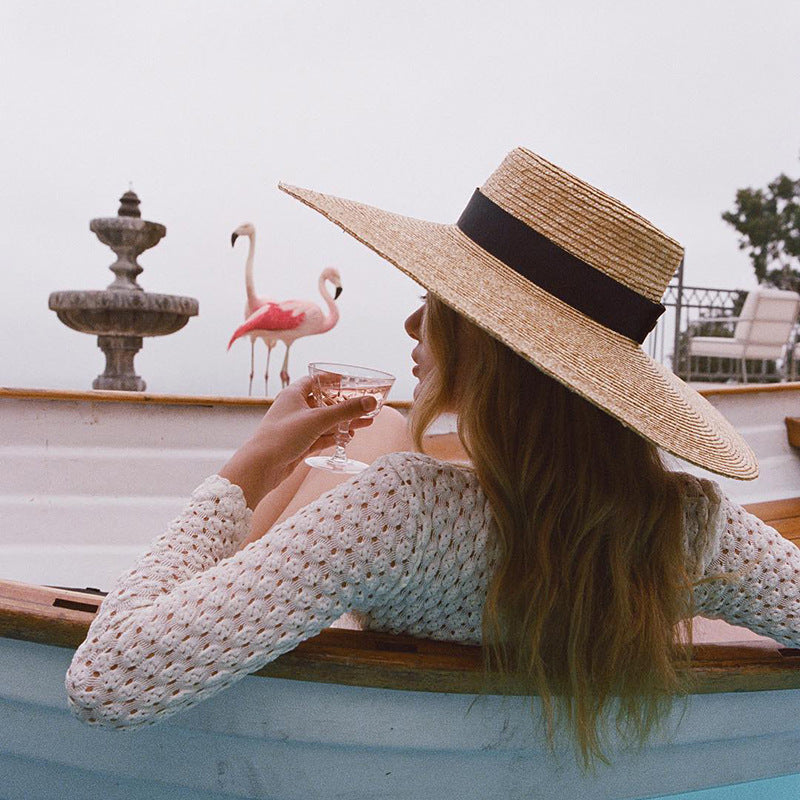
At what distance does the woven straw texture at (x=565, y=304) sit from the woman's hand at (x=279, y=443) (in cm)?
20

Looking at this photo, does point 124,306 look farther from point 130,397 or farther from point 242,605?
point 242,605

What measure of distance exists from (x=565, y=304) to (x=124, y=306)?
16.0ft

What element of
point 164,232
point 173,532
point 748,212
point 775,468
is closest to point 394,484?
point 173,532

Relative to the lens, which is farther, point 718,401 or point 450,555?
point 718,401

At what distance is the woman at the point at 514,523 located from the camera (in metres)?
Result: 0.76

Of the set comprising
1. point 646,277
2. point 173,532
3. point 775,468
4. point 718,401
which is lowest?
point 775,468

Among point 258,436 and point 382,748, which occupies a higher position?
point 258,436

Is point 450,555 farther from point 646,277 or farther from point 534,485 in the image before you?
point 646,277

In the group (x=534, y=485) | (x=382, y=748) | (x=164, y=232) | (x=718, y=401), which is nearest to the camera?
(x=534, y=485)

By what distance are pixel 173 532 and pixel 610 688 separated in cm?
46

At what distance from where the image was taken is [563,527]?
2.92 ft

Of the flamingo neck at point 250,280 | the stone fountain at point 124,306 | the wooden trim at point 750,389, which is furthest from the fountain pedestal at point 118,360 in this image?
the wooden trim at point 750,389

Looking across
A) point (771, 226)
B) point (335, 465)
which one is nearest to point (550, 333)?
point (335, 465)

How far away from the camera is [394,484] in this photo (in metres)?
0.80
